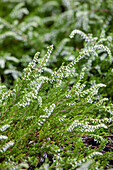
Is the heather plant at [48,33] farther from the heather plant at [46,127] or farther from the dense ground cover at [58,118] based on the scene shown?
the heather plant at [46,127]

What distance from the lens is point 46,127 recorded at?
1026 millimetres

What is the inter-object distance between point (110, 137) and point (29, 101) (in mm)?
612

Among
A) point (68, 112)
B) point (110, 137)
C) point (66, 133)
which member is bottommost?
point (110, 137)

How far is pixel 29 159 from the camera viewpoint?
953mm

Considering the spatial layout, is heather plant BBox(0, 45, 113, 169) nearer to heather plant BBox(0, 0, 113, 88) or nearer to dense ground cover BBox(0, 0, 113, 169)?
dense ground cover BBox(0, 0, 113, 169)

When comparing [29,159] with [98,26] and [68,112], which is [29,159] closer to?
[68,112]

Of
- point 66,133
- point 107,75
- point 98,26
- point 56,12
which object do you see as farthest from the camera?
point 56,12

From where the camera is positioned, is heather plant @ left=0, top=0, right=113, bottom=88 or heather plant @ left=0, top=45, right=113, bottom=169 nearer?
heather plant @ left=0, top=45, right=113, bottom=169

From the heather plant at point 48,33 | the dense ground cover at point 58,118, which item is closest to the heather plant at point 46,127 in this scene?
the dense ground cover at point 58,118

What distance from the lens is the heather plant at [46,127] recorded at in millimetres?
959

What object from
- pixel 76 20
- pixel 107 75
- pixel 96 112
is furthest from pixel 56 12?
pixel 96 112

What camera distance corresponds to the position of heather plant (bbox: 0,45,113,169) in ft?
3.15

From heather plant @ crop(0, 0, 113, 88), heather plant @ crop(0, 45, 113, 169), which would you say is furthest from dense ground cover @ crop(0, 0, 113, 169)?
heather plant @ crop(0, 0, 113, 88)

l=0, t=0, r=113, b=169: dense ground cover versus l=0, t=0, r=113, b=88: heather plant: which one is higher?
l=0, t=0, r=113, b=88: heather plant
